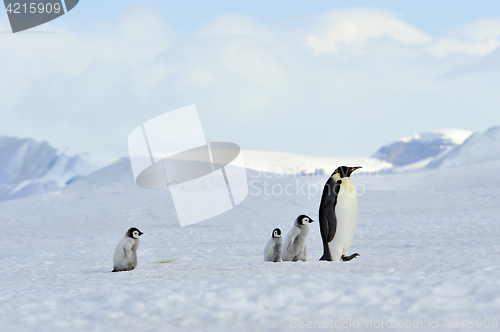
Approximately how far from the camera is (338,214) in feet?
17.1

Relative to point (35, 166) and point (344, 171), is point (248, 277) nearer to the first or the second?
point (344, 171)

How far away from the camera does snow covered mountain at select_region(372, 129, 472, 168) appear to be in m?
72.5

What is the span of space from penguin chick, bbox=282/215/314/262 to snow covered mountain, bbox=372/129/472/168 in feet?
234

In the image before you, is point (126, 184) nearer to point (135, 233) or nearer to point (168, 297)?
point (135, 233)

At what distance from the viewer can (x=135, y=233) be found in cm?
562

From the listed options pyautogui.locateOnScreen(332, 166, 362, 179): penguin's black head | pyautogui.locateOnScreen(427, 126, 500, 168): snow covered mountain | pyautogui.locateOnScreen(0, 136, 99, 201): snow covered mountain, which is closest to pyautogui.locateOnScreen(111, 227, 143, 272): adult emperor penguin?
pyautogui.locateOnScreen(332, 166, 362, 179): penguin's black head

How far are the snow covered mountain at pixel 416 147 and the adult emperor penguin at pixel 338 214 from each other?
71528mm

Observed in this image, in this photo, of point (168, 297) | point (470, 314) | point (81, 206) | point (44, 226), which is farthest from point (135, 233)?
point (81, 206)

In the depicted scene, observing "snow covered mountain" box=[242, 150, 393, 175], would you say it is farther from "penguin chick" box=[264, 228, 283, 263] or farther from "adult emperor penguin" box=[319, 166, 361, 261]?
"adult emperor penguin" box=[319, 166, 361, 261]

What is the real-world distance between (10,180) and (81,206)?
613 inches

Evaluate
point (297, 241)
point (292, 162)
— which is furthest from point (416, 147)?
point (297, 241)

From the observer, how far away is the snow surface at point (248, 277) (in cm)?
290
